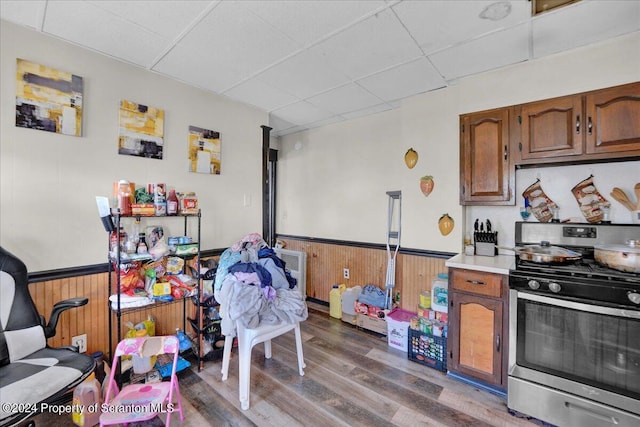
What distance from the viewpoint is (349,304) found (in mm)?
3223

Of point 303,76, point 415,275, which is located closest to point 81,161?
point 303,76

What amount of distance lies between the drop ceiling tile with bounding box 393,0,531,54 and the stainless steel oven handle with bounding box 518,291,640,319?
1.78m

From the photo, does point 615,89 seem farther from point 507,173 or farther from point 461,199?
point 461,199

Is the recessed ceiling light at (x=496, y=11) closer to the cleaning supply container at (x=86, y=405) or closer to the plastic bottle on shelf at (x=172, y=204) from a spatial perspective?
the plastic bottle on shelf at (x=172, y=204)

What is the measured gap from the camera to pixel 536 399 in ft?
5.77

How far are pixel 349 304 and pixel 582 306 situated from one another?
6.76 ft

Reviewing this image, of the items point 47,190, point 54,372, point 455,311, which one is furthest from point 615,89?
point 47,190

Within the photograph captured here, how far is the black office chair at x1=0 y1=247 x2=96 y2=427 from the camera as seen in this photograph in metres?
1.29

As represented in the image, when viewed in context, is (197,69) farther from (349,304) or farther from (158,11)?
(349,304)

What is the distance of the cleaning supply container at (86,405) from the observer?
5.42ft

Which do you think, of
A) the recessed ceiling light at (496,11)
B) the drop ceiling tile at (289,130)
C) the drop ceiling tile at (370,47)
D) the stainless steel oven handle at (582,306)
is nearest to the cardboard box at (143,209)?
the drop ceiling tile at (370,47)

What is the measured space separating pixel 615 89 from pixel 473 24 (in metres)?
1.13

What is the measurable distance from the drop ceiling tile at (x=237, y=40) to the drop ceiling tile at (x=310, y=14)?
77mm

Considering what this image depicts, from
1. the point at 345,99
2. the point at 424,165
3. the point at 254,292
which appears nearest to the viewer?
the point at 254,292
